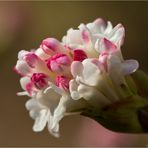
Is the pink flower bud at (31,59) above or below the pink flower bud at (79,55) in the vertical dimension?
above

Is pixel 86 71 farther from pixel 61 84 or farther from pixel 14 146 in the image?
pixel 14 146

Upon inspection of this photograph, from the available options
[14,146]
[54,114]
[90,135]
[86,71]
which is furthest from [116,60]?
[14,146]

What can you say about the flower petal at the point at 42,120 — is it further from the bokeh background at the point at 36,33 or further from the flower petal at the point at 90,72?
the bokeh background at the point at 36,33

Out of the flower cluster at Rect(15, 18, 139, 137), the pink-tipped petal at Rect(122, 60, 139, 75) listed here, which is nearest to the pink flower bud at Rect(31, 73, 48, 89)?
the flower cluster at Rect(15, 18, 139, 137)

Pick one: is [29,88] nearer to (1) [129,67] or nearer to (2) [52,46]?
(2) [52,46]

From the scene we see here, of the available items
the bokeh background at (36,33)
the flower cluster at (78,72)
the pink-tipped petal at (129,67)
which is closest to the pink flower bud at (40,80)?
the flower cluster at (78,72)

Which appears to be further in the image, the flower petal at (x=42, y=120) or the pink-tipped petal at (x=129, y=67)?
the flower petal at (x=42, y=120)
